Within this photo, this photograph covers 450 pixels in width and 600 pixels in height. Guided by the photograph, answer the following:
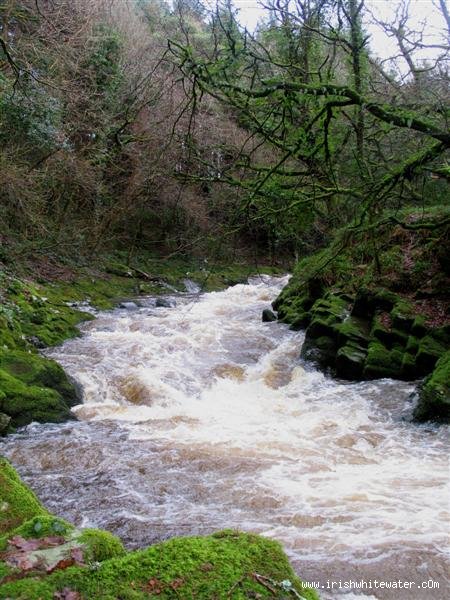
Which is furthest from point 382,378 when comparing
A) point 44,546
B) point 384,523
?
point 44,546

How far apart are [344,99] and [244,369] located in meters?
5.86

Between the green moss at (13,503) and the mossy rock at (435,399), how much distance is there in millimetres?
5709

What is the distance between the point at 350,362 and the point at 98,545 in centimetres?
775

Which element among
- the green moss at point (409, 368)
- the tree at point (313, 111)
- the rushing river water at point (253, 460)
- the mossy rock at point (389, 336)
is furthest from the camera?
the mossy rock at point (389, 336)

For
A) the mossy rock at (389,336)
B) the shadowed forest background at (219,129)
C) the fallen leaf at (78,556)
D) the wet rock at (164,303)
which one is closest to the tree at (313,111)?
the shadowed forest background at (219,129)

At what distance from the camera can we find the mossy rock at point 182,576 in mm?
1878

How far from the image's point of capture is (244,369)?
10.3 meters

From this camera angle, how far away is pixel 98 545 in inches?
85.7

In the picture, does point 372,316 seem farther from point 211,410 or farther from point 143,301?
point 143,301

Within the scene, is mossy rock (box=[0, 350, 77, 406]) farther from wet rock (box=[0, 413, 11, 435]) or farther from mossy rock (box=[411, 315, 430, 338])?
mossy rock (box=[411, 315, 430, 338])

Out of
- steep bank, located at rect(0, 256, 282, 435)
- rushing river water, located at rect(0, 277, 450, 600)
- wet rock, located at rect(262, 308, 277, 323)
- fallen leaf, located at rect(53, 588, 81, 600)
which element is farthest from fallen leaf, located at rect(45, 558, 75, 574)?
wet rock, located at rect(262, 308, 277, 323)

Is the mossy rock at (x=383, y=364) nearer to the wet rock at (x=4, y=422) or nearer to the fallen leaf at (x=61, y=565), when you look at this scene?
the wet rock at (x=4, y=422)

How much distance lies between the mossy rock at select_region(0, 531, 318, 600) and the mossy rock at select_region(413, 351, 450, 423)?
553 cm

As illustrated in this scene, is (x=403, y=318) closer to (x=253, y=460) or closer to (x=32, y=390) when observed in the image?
(x=253, y=460)
